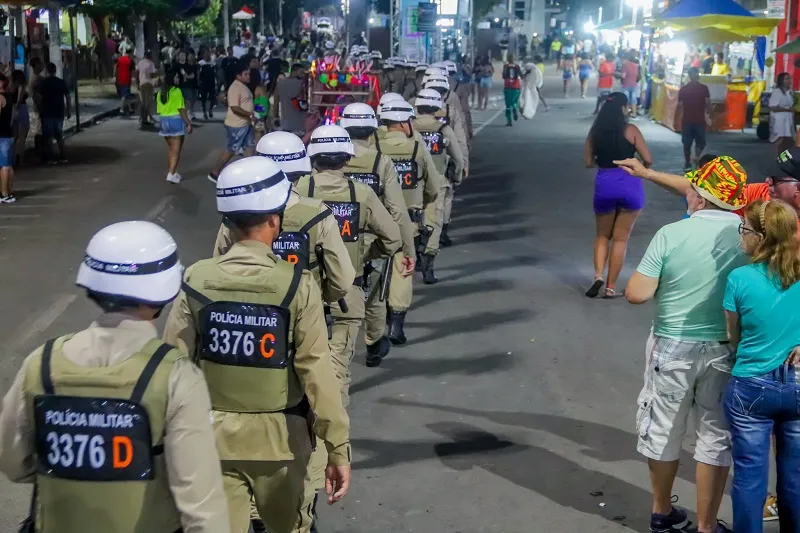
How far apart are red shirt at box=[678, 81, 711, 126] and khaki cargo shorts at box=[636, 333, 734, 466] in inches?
594

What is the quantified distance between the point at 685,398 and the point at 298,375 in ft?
6.48

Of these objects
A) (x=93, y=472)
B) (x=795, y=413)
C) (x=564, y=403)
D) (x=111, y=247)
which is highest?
(x=111, y=247)

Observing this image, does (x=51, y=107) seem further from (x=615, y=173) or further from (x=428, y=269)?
(x=615, y=173)

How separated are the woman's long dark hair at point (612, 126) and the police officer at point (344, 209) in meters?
3.76

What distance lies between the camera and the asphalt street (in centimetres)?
585

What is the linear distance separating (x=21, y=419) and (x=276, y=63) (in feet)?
79.3

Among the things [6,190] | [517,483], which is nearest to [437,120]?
[517,483]

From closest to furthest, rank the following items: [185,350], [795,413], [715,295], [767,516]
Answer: [185,350], [795,413], [715,295], [767,516]

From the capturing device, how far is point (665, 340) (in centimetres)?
499

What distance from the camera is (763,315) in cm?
452

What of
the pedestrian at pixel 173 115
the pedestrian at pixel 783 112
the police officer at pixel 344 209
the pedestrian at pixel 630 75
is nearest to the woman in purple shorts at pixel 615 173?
the police officer at pixel 344 209

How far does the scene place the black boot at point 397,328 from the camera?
898cm

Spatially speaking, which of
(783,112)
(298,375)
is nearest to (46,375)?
(298,375)

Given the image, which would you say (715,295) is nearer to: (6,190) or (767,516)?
(767,516)
